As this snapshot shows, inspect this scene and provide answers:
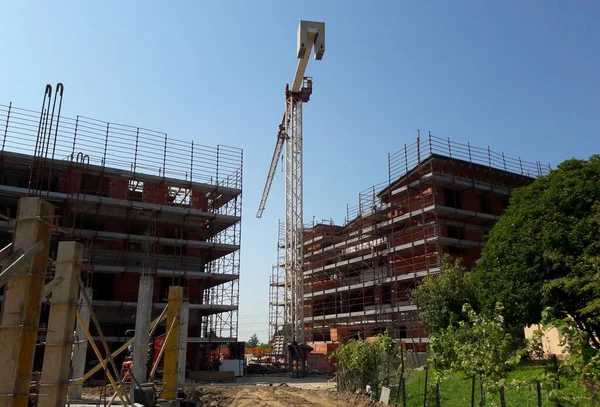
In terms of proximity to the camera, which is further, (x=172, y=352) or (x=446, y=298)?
(x=446, y=298)

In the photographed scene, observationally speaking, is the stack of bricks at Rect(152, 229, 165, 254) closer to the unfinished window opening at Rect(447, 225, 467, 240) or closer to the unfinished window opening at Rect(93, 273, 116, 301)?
the unfinished window opening at Rect(93, 273, 116, 301)

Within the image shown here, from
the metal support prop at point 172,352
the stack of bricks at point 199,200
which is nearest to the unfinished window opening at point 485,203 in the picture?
the stack of bricks at point 199,200

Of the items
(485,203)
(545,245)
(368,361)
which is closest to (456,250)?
(485,203)

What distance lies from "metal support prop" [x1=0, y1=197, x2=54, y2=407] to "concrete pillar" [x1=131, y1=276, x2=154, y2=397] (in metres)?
7.02

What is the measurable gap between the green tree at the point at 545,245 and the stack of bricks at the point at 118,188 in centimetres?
2211

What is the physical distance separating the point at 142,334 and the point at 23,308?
24.4 feet

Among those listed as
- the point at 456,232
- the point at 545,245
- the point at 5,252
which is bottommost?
the point at 5,252

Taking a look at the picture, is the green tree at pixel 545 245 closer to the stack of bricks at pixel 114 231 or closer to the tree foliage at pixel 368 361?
the tree foliage at pixel 368 361

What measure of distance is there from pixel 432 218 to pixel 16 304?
29.5 m

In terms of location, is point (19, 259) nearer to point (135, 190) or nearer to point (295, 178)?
point (135, 190)

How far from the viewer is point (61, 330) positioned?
7035 mm

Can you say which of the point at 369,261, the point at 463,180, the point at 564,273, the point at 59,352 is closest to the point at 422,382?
the point at 564,273

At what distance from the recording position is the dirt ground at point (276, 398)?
16.5 m

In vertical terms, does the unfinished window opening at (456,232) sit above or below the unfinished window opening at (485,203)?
below
